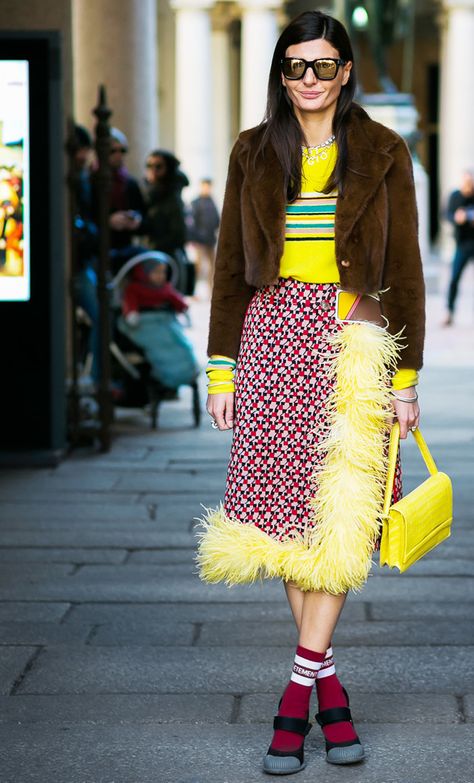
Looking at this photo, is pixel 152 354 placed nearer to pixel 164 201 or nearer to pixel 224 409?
pixel 164 201

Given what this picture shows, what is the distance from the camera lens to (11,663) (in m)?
4.42

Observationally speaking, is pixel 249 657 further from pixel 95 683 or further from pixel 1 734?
pixel 1 734

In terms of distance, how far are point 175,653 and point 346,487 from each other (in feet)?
3.89

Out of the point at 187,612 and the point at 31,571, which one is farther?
the point at 31,571

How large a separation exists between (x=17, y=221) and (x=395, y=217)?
4.26 metres

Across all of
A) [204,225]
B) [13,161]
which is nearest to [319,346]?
[13,161]

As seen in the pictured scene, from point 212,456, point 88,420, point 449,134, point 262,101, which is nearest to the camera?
point 212,456

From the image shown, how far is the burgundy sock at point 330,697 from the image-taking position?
3.62 metres

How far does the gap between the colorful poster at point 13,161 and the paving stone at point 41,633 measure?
3.03 meters

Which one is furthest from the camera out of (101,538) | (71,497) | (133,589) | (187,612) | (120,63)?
(120,63)

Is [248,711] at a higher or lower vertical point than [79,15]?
lower

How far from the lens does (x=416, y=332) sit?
3.61 metres

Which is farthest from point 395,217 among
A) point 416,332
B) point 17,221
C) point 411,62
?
point 411,62

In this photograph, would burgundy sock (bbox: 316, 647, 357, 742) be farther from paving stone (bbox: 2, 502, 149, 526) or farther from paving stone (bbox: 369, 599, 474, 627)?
paving stone (bbox: 2, 502, 149, 526)
